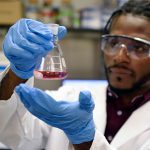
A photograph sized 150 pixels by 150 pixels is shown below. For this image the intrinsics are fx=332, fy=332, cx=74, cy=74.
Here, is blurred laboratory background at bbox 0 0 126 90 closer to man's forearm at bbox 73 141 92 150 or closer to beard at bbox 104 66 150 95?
beard at bbox 104 66 150 95

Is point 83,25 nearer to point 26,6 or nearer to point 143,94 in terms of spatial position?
point 26,6

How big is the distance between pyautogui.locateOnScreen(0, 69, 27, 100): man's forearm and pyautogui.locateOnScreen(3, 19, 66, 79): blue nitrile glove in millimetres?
99

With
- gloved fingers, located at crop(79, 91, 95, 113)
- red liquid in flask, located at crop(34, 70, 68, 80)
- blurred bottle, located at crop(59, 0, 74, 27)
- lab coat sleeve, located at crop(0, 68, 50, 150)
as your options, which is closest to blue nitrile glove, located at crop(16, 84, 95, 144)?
gloved fingers, located at crop(79, 91, 95, 113)

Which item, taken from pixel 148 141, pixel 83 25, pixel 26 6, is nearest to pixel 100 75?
pixel 83 25

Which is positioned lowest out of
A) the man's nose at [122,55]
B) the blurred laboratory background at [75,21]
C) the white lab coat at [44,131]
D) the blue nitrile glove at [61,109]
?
the blurred laboratory background at [75,21]

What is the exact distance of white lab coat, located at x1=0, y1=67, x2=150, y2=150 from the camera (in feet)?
3.89

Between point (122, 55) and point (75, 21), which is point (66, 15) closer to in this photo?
point (75, 21)

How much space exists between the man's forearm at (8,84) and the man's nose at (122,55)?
0.41 m

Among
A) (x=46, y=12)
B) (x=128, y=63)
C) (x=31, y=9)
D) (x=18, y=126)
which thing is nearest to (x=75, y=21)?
(x=46, y=12)

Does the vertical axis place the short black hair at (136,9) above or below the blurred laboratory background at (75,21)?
above

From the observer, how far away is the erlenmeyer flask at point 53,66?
1.02m

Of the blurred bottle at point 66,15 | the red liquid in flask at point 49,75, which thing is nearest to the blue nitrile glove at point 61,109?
the red liquid in flask at point 49,75

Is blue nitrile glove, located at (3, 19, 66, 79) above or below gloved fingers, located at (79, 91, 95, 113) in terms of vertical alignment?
above

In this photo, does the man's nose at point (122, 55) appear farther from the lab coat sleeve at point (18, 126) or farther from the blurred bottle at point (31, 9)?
the blurred bottle at point (31, 9)
